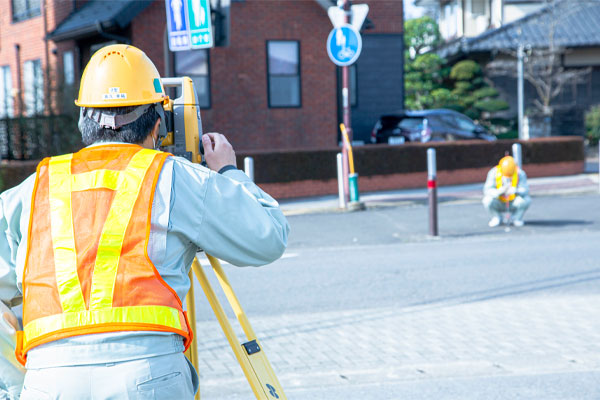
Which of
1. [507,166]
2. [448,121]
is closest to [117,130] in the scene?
[507,166]

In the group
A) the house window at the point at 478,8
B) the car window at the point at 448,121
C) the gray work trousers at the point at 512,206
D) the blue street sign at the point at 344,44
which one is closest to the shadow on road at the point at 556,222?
the gray work trousers at the point at 512,206

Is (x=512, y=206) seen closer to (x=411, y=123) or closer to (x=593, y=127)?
(x=411, y=123)

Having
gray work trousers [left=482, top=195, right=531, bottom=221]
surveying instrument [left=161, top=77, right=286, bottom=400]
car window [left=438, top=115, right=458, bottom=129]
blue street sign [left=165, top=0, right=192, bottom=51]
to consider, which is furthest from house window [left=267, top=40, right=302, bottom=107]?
surveying instrument [left=161, top=77, right=286, bottom=400]

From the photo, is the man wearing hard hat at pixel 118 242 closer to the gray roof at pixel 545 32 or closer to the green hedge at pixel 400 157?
the green hedge at pixel 400 157

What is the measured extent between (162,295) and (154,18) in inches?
746

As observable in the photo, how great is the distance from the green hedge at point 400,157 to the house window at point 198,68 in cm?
407

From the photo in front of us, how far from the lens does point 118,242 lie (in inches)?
90.2

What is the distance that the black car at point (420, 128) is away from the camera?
80.9 ft

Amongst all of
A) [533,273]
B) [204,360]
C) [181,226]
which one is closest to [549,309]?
[533,273]

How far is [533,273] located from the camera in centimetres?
915

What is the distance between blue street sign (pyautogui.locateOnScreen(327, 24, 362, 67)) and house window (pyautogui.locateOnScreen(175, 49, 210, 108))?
6199 mm

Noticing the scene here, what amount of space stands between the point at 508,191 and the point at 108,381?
11206mm

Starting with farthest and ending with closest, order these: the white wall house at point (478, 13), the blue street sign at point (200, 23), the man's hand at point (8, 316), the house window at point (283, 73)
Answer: the white wall house at point (478, 13), the house window at point (283, 73), the blue street sign at point (200, 23), the man's hand at point (8, 316)

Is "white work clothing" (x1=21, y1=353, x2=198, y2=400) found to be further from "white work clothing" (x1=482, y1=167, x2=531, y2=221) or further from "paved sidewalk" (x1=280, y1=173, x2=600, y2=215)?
"paved sidewalk" (x1=280, y1=173, x2=600, y2=215)
